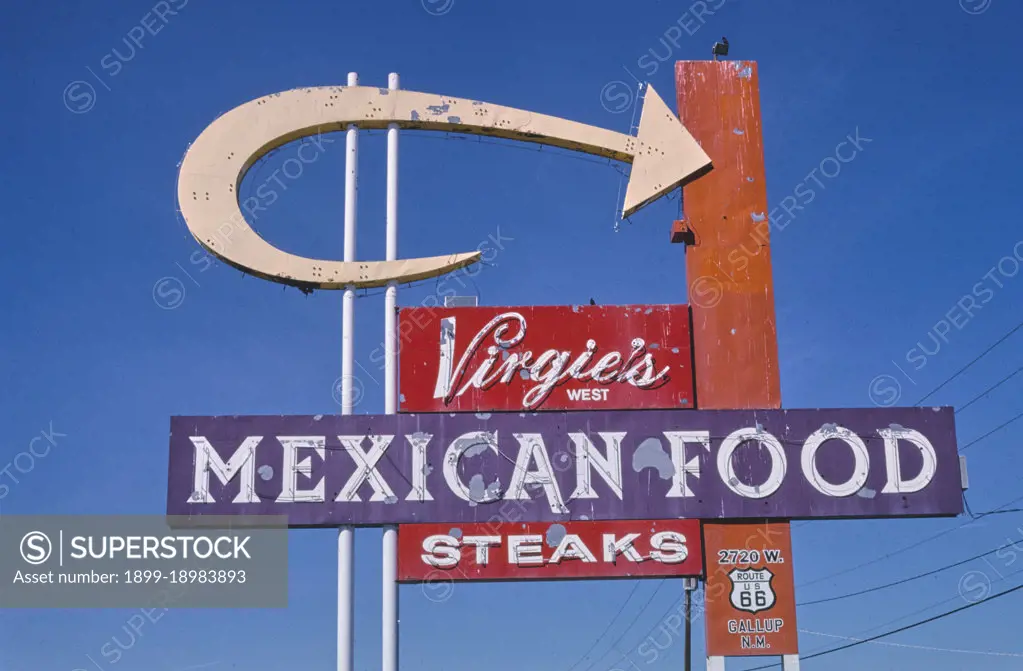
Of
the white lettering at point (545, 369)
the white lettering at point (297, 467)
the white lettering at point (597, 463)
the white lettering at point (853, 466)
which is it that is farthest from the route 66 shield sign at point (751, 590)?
the white lettering at point (297, 467)

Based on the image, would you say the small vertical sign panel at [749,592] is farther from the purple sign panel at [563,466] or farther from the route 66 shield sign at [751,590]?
the purple sign panel at [563,466]

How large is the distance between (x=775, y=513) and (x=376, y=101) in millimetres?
8633

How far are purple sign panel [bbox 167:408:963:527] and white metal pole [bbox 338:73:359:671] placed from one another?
382 mm

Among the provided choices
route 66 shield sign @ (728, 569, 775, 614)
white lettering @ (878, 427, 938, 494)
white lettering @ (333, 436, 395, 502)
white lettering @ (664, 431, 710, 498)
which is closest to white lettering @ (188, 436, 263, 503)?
white lettering @ (333, 436, 395, 502)

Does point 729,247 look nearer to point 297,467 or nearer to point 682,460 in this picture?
point 682,460

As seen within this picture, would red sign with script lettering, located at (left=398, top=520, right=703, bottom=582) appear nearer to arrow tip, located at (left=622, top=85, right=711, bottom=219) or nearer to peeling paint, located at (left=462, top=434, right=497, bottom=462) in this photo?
peeling paint, located at (left=462, top=434, right=497, bottom=462)

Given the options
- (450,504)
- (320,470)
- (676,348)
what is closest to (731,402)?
(676,348)

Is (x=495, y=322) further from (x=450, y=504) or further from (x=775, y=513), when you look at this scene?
(x=775, y=513)

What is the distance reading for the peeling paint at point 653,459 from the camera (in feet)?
67.2

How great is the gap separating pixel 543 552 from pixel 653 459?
2136mm

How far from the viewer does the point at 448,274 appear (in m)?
21.0

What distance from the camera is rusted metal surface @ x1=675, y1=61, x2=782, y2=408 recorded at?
2084cm

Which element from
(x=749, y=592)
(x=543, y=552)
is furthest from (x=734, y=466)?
(x=543, y=552)

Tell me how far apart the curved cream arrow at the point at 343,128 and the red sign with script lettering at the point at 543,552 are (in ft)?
12.9
